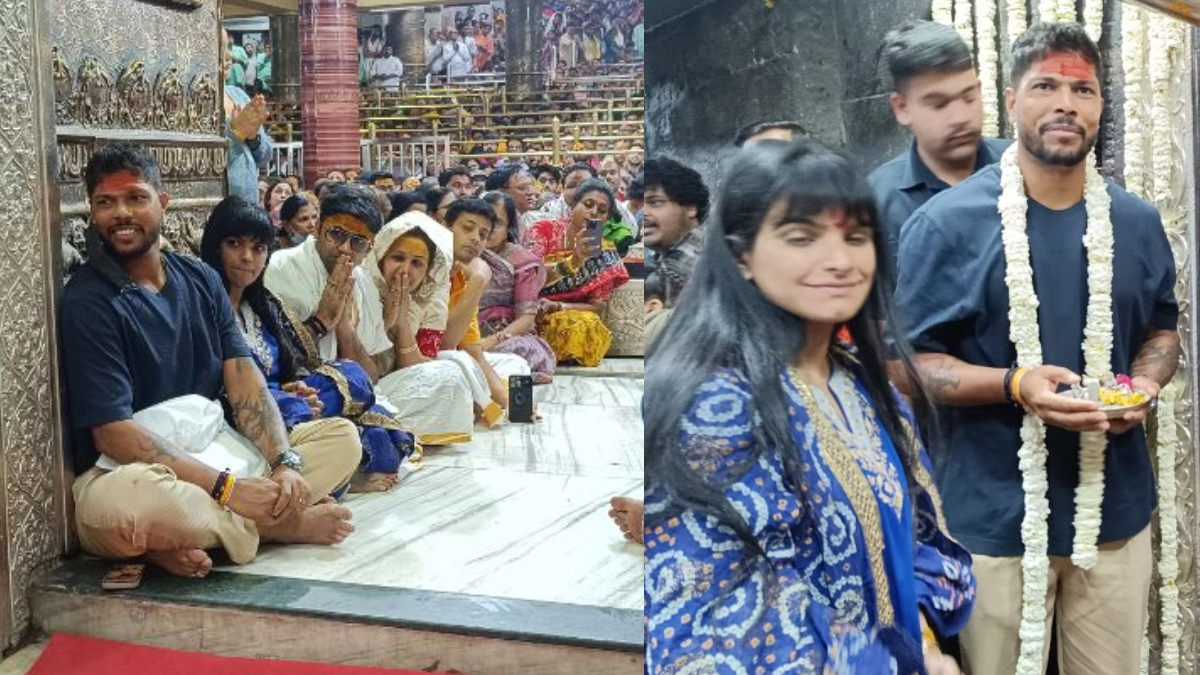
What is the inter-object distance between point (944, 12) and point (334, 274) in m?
2.70

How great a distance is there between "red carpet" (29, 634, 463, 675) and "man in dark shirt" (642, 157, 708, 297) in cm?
179

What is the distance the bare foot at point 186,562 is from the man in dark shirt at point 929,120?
223cm

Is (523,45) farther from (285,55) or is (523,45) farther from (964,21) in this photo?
(964,21)

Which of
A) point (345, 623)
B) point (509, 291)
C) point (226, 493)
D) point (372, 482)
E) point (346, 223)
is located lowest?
point (345, 623)

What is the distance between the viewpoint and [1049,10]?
1078 mm

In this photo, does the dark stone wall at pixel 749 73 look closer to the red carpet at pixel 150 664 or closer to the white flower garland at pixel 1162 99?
the white flower garland at pixel 1162 99

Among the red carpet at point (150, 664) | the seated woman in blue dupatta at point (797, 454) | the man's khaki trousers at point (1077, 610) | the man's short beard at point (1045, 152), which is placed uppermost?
the man's short beard at point (1045, 152)

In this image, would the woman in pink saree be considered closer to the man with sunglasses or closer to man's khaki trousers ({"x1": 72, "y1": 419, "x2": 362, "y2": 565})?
the man with sunglasses

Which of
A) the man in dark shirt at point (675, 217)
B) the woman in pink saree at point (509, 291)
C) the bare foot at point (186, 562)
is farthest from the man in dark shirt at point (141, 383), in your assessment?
the man in dark shirt at point (675, 217)

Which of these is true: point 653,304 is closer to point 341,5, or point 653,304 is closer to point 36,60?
point 36,60

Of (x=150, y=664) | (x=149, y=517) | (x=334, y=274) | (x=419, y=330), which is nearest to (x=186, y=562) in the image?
(x=149, y=517)

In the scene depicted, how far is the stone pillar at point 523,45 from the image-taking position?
12.5ft

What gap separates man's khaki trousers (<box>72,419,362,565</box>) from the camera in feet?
9.62

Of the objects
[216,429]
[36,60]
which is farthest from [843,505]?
[36,60]
